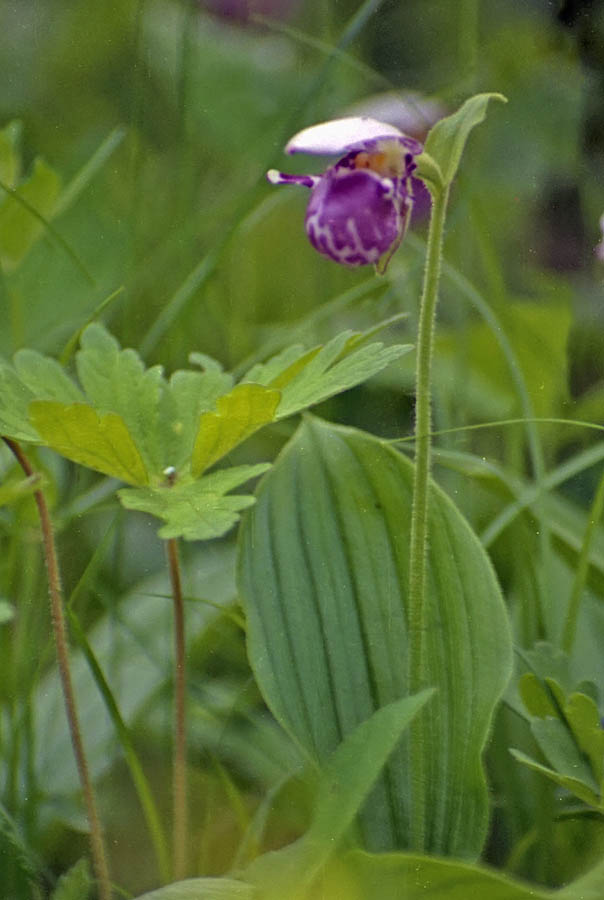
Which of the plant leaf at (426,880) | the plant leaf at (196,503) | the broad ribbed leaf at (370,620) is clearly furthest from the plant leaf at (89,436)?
the plant leaf at (426,880)

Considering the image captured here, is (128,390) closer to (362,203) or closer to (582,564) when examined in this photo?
(362,203)

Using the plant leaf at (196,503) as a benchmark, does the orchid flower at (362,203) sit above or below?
above

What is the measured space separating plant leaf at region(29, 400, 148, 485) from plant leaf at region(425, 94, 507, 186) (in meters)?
0.25

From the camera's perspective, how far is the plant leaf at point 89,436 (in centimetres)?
52

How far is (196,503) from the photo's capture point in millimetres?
564

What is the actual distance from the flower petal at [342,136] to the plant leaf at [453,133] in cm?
4

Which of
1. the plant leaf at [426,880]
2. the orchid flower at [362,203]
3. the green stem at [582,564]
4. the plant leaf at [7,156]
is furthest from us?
the plant leaf at [7,156]

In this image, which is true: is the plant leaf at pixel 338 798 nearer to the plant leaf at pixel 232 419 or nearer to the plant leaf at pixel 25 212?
the plant leaf at pixel 232 419

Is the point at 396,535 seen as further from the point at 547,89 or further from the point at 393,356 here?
the point at 547,89

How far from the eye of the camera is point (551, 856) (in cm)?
64

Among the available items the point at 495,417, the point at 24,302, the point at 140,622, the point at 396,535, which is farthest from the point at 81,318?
the point at 396,535

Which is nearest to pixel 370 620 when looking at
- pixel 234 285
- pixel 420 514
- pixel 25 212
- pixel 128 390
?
pixel 420 514

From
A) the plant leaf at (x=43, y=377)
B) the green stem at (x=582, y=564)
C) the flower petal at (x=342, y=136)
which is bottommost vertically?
the green stem at (x=582, y=564)

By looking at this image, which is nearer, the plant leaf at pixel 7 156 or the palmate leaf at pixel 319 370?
the palmate leaf at pixel 319 370
